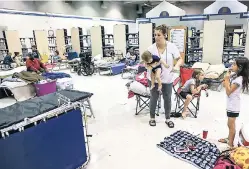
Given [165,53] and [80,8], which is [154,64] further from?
[80,8]

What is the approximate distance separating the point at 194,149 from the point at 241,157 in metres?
0.60

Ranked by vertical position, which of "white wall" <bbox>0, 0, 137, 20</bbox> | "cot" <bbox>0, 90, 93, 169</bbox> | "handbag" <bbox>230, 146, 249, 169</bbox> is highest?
"white wall" <bbox>0, 0, 137, 20</bbox>

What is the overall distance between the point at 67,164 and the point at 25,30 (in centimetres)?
1068

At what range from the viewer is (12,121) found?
5.59ft

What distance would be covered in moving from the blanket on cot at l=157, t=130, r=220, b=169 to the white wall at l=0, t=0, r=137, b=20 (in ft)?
34.4

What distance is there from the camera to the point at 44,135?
185 centimetres

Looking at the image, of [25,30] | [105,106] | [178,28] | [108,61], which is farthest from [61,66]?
[105,106]

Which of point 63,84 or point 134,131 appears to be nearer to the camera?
point 134,131

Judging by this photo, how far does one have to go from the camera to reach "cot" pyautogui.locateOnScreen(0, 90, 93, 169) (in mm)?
1659

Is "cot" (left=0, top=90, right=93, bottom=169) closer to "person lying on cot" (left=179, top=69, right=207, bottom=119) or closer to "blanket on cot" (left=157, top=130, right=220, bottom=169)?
"blanket on cot" (left=157, top=130, right=220, bottom=169)

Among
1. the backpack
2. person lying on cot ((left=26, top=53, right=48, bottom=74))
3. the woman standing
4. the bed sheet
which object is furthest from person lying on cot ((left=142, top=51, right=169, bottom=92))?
person lying on cot ((left=26, top=53, right=48, bottom=74))

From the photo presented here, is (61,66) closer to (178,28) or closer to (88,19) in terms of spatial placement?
(88,19)

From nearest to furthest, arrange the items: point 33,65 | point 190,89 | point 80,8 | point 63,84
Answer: point 190,89, point 63,84, point 33,65, point 80,8

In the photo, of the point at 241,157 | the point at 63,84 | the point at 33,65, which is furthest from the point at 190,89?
the point at 33,65
